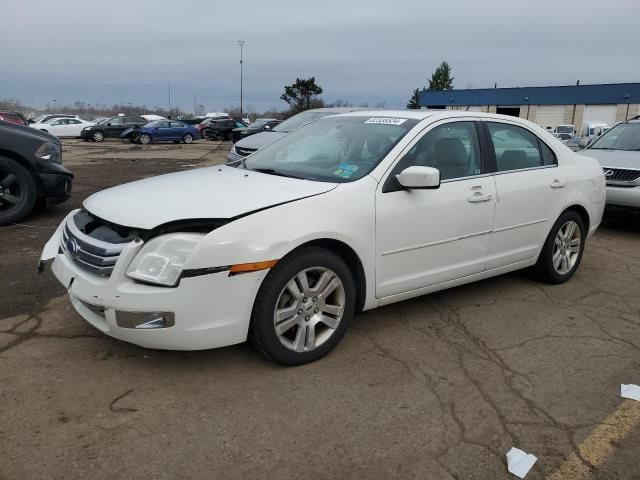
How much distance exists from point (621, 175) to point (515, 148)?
12.7 feet

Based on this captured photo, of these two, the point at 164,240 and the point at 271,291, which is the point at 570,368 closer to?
the point at 271,291

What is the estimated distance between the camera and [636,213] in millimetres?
7535

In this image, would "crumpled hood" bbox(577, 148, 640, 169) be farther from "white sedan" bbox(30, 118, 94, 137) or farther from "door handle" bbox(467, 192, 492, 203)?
"white sedan" bbox(30, 118, 94, 137)

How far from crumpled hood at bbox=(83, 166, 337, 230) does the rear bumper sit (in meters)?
5.67

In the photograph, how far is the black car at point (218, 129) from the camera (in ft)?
126

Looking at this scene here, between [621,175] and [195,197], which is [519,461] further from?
[621,175]

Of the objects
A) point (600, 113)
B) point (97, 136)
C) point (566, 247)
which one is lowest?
point (97, 136)

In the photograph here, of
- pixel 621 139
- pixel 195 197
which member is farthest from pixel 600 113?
pixel 195 197

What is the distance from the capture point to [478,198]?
13.8 feet

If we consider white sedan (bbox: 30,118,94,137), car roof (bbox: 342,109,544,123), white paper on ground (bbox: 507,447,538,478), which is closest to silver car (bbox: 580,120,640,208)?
car roof (bbox: 342,109,544,123)

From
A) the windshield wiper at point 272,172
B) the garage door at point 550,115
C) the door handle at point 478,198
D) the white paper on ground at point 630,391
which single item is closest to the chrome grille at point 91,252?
the windshield wiper at point 272,172

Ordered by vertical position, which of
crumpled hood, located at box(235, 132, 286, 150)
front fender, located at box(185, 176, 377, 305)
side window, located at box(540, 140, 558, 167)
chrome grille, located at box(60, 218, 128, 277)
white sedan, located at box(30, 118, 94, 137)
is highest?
side window, located at box(540, 140, 558, 167)

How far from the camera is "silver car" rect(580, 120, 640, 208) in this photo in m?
7.48

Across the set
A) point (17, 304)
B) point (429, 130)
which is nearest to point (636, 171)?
point (429, 130)
